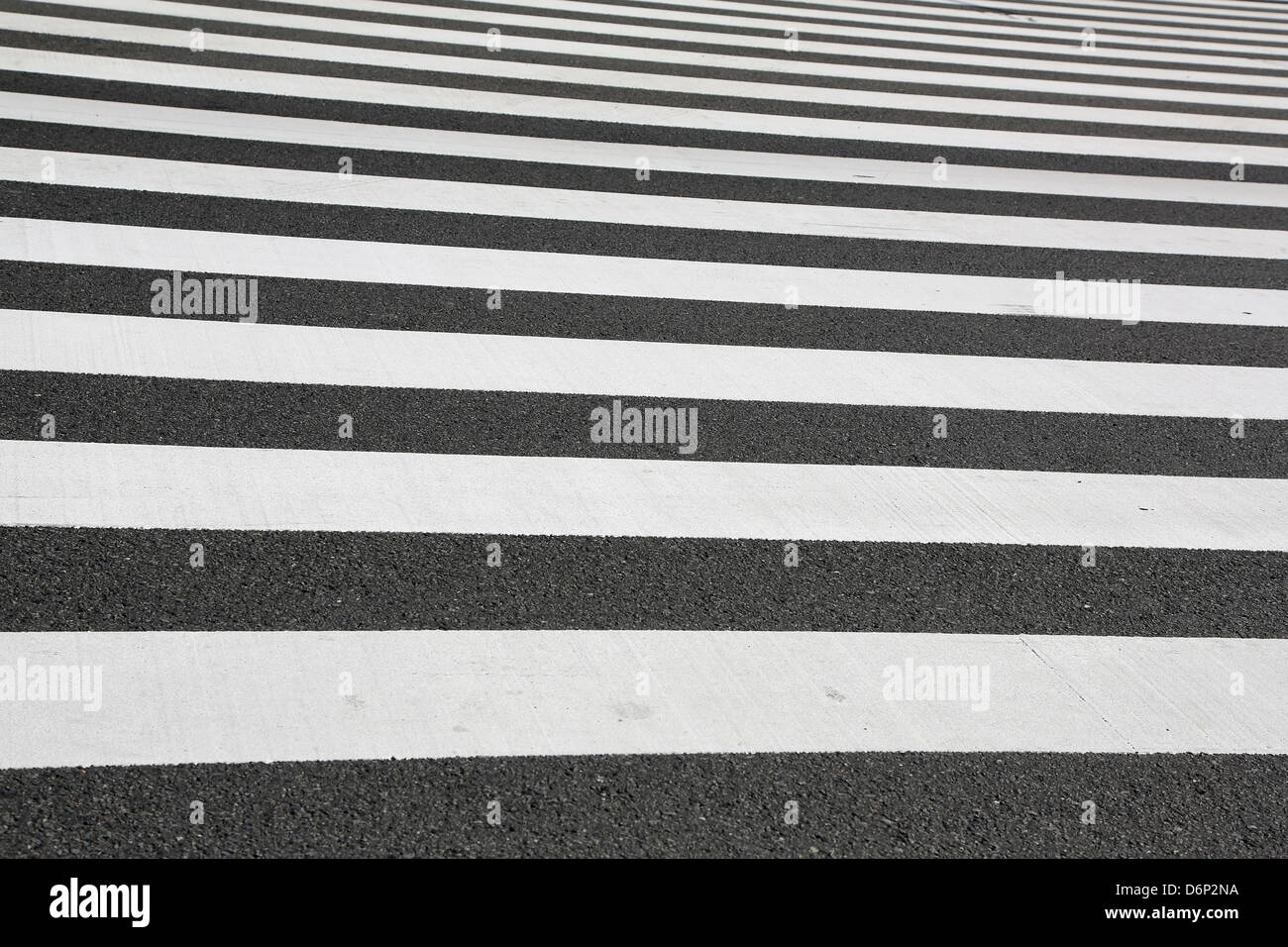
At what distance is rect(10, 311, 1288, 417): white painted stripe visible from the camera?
206 inches

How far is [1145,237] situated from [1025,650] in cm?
449

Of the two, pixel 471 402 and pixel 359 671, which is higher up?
pixel 471 402

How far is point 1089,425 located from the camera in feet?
18.0

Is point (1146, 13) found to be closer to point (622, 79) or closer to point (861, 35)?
point (861, 35)

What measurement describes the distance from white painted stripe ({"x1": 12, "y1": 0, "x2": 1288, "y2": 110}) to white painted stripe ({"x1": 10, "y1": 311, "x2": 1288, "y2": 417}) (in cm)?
455

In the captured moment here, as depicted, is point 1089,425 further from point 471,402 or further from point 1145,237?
point 1145,237

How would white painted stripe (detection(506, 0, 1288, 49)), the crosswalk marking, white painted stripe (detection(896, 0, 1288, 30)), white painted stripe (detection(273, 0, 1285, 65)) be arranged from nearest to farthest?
the crosswalk marking
white painted stripe (detection(273, 0, 1285, 65))
white painted stripe (detection(506, 0, 1288, 49))
white painted stripe (detection(896, 0, 1288, 30))

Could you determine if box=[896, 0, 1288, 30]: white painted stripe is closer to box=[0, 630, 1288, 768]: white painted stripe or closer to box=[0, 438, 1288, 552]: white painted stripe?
box=[0, 438, 1288, 552]: white painted stripe

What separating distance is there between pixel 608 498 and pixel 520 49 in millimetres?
6689

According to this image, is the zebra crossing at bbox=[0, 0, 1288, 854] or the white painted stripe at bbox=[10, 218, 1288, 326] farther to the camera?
the white painted stripe at bbox=[10, 218, 1288, 326]

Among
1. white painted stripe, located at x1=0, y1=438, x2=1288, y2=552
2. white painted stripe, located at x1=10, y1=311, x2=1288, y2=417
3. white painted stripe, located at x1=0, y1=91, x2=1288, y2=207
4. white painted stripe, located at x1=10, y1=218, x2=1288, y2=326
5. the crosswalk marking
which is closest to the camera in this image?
white painted stripe, located at x1=0, y1=438, x2=1288, y2=552

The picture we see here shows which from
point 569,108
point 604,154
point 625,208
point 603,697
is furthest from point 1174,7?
point 603,697

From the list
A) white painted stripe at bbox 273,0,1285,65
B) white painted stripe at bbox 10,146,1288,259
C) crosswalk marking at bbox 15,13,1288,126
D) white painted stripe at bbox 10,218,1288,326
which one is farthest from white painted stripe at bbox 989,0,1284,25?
white painted stripe at bbox 10,218,1288,326
